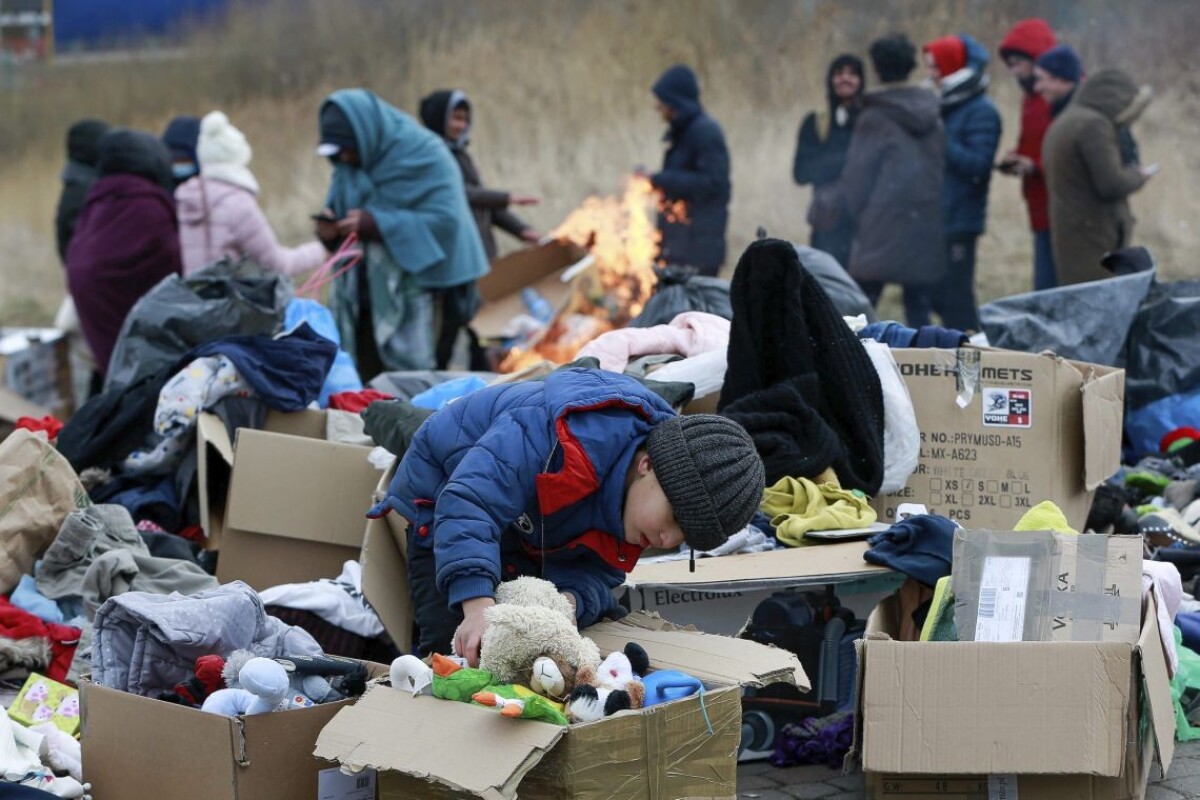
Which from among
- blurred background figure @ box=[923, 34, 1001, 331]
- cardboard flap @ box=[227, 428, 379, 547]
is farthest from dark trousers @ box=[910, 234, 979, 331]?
cardboard flap @ box=[227, 428, 379, 547]

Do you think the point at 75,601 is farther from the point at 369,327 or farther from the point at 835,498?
the point at 369,327

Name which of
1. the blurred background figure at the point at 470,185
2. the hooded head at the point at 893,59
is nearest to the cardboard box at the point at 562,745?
the blurred background figure at the point at 470,185

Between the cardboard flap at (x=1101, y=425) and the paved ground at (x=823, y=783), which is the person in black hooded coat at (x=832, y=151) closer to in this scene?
the cardboard flap at (x=1101, y=425)

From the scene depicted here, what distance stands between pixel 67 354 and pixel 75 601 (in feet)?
16.3

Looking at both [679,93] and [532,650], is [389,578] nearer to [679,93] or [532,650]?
[532,650]

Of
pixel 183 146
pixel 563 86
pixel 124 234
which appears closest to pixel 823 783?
pixel 124 234

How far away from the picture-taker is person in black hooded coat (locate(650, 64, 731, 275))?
9.54 metres

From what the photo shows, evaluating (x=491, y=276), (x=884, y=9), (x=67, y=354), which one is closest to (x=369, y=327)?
(x=491, y=276)

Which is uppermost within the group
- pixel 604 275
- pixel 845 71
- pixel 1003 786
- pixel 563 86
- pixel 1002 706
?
pixel 563 86

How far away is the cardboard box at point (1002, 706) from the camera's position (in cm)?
373

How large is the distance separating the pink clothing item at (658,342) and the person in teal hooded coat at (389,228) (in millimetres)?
2777

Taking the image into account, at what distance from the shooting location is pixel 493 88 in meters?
16.9

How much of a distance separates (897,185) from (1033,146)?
43.9 inches

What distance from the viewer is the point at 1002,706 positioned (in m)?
3.74
